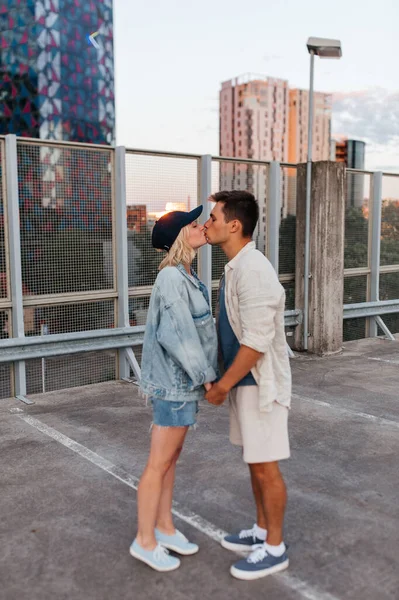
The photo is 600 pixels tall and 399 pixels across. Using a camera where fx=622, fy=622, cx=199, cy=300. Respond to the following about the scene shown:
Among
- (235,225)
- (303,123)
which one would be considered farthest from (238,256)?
(303,123)

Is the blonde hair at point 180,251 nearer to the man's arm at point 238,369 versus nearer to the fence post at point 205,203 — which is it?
the man's arm at point 238,369

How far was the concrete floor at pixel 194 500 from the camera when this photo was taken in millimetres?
3176

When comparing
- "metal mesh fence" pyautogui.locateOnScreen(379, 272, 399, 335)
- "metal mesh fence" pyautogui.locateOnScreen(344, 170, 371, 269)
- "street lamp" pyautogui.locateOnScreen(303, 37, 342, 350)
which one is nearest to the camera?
"street lamp" pyautogui.locateOnScreen(303, 37, 342, 350)

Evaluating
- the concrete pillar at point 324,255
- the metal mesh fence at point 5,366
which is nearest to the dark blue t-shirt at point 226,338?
the metal mesh fence at point 5,366

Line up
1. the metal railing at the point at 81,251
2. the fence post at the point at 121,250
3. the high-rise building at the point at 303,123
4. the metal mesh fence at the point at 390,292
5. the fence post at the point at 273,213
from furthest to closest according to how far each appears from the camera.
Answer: the high-rise building at the point at 303,123 < the metal mesh fence at the point at 390,292 < the fence post at the point at 273,213 < the fence post at the point at 121,250 < the metal railing at the point at 81,251

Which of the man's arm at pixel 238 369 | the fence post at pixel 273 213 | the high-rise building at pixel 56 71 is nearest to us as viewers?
the man's arm at pixel 238 369

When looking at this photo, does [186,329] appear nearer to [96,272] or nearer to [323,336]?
[96,272]

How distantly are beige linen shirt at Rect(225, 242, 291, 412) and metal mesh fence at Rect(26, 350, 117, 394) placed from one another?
449 cm

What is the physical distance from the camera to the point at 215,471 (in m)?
4.76

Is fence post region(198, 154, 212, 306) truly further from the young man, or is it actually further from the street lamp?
the young man

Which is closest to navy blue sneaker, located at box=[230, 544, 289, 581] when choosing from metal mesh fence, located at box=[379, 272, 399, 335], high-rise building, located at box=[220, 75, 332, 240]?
metal mesh fence, located at box=[379, 272, 399, 335]

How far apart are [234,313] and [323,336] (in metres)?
6.38

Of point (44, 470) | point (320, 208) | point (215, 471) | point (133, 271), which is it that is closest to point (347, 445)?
point (215, 471)

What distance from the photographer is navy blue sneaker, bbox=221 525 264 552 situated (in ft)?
11.4
